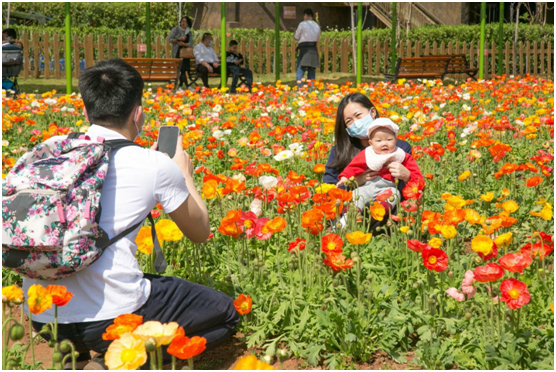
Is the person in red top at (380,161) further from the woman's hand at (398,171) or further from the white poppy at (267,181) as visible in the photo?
the white poppy at (267,181)

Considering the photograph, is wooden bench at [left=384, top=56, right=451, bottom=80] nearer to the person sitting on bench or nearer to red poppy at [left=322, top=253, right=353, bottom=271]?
the person sitting on bench

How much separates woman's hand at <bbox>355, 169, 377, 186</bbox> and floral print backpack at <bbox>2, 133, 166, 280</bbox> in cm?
190

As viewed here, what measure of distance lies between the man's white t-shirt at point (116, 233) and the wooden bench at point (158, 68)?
10659mm

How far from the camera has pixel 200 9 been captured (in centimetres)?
2784

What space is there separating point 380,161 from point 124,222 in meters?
1.80

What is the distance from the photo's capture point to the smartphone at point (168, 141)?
264cm

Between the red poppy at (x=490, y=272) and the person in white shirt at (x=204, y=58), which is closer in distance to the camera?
the red poppy at (x=490, y=272)

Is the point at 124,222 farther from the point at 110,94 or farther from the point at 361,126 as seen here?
the point at 361,126

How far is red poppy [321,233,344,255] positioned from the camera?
263 centimetres

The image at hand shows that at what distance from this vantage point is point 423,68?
14.5 m

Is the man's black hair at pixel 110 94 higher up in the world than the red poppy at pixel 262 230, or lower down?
higher up

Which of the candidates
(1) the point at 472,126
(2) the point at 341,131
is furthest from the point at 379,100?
(2) the point at 341,131

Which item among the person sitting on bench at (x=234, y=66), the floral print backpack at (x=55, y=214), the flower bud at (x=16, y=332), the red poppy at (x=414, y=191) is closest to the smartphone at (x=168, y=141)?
the floral print backpack at (x=55, y=214)

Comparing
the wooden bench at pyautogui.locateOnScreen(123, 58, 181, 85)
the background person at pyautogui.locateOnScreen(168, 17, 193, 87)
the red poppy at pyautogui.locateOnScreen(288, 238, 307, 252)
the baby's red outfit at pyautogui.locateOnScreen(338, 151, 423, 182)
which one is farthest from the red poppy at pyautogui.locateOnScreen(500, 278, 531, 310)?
the background person at pyautogui.locateOnScreen(168, 17, 193, 87)
